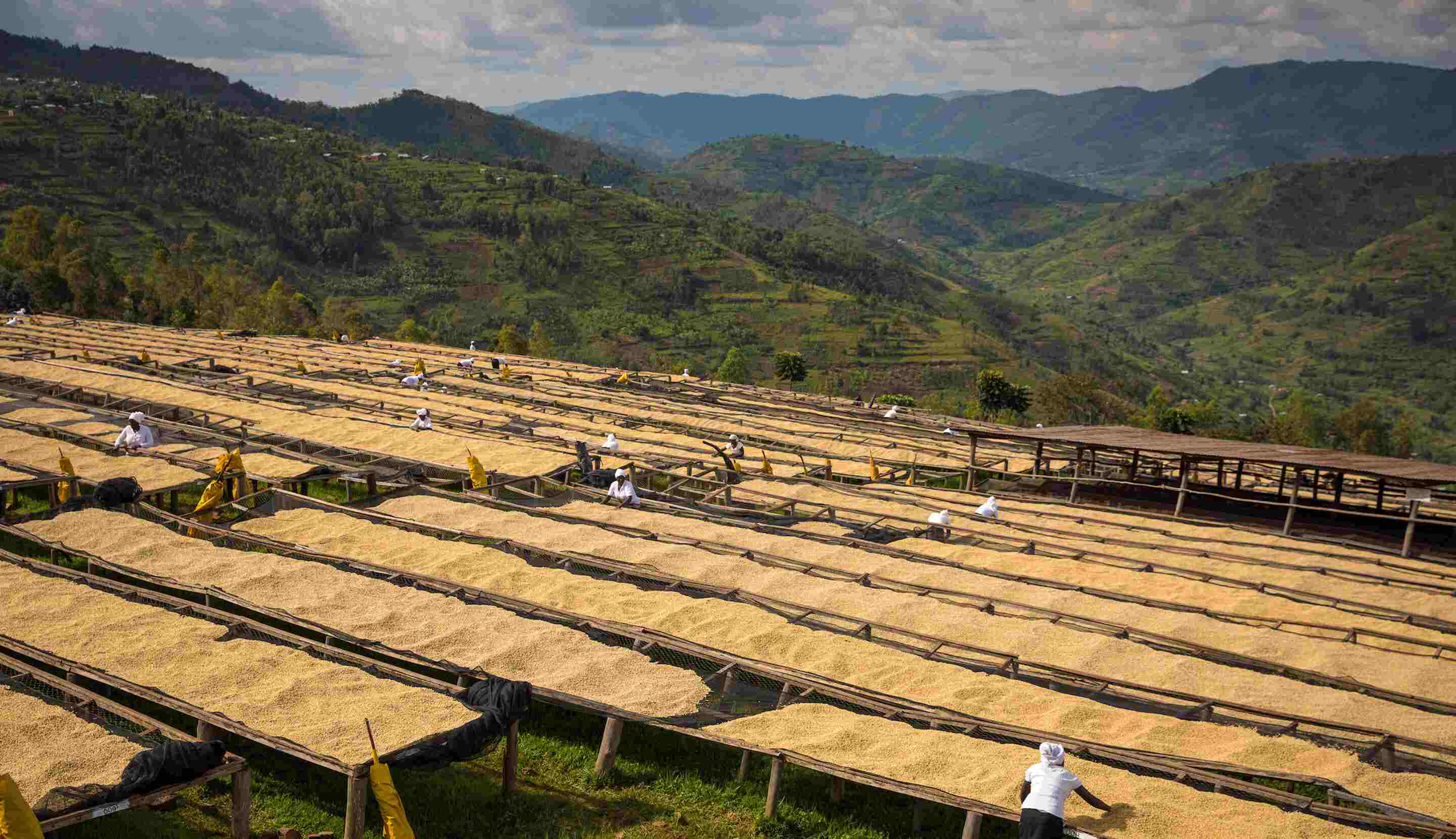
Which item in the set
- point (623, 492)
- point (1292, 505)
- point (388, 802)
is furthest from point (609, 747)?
point (1292, 505)

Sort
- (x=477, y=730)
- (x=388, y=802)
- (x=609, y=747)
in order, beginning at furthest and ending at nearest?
(x=609, y=747)
(x=477, y=730)
(x=388, y=802)

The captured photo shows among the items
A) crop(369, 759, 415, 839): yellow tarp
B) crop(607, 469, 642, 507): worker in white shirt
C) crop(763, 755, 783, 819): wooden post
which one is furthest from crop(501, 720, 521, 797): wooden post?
crop(607, 469, 642, 507): worker in white shirt

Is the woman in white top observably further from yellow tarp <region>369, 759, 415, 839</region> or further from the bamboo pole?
the bamboo pole

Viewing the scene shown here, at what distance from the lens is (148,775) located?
7945 millimetres

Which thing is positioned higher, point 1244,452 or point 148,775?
point 1244,452

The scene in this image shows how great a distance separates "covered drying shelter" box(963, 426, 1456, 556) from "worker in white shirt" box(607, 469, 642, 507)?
22.8ft

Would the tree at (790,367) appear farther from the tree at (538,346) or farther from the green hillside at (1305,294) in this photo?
the green hillside at (1305,294)

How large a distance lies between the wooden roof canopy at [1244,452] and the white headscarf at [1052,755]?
11918 mm

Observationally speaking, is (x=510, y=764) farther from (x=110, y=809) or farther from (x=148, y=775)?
(x=110, y=809)

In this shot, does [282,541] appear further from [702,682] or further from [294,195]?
[294,195]

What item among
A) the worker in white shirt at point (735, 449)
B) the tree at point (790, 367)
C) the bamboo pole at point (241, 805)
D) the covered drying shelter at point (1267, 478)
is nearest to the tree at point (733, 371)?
the tree at point (790, 367)

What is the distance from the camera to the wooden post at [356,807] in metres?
8.34

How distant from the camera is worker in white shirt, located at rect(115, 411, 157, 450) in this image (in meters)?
19.4

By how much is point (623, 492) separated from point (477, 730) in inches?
363
